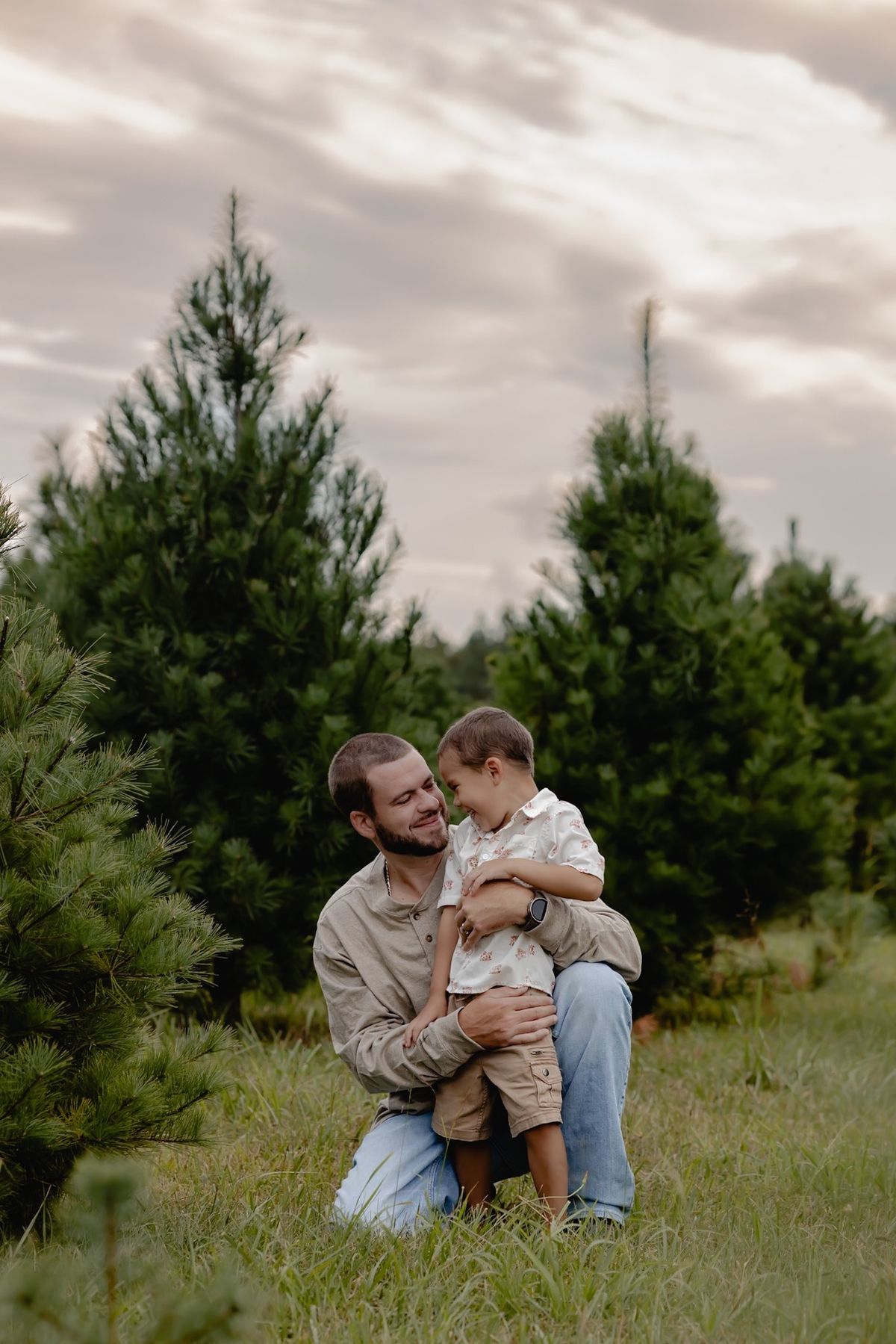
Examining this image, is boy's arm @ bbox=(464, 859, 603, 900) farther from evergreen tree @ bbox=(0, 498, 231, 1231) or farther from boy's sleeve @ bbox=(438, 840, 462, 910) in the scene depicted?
evergreen tree @ bbox=(0, 498, 231, 1231)

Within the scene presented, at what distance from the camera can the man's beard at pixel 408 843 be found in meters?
3.61

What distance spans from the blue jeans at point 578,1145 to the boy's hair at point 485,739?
62cm

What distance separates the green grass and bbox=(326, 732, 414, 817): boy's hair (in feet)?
3.16

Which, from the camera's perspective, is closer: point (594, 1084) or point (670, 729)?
point (594, 1084)

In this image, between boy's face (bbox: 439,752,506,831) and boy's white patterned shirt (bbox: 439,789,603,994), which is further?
boy's face (bbox: 439,752,506,831)

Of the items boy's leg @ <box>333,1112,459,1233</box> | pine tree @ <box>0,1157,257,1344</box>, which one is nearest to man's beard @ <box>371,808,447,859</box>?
boy's leg @ <box>333,1112,459,1233</box>

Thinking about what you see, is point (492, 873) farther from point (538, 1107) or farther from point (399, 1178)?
point (399, 1178)

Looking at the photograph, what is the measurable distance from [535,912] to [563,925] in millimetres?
127

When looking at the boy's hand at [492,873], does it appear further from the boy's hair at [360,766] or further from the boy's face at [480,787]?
the boy's hair at [360,766]

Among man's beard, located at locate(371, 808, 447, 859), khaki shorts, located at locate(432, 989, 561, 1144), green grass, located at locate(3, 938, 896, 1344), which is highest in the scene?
man's beard, located at locate(371, 808, 447, 859)

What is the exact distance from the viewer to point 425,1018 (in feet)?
Answer: 11.3

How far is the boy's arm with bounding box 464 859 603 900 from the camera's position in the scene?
10.8 feet

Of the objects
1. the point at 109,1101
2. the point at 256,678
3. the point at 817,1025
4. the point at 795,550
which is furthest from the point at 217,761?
the point at 795,550

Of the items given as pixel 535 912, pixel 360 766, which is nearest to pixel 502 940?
pixel 535 912
